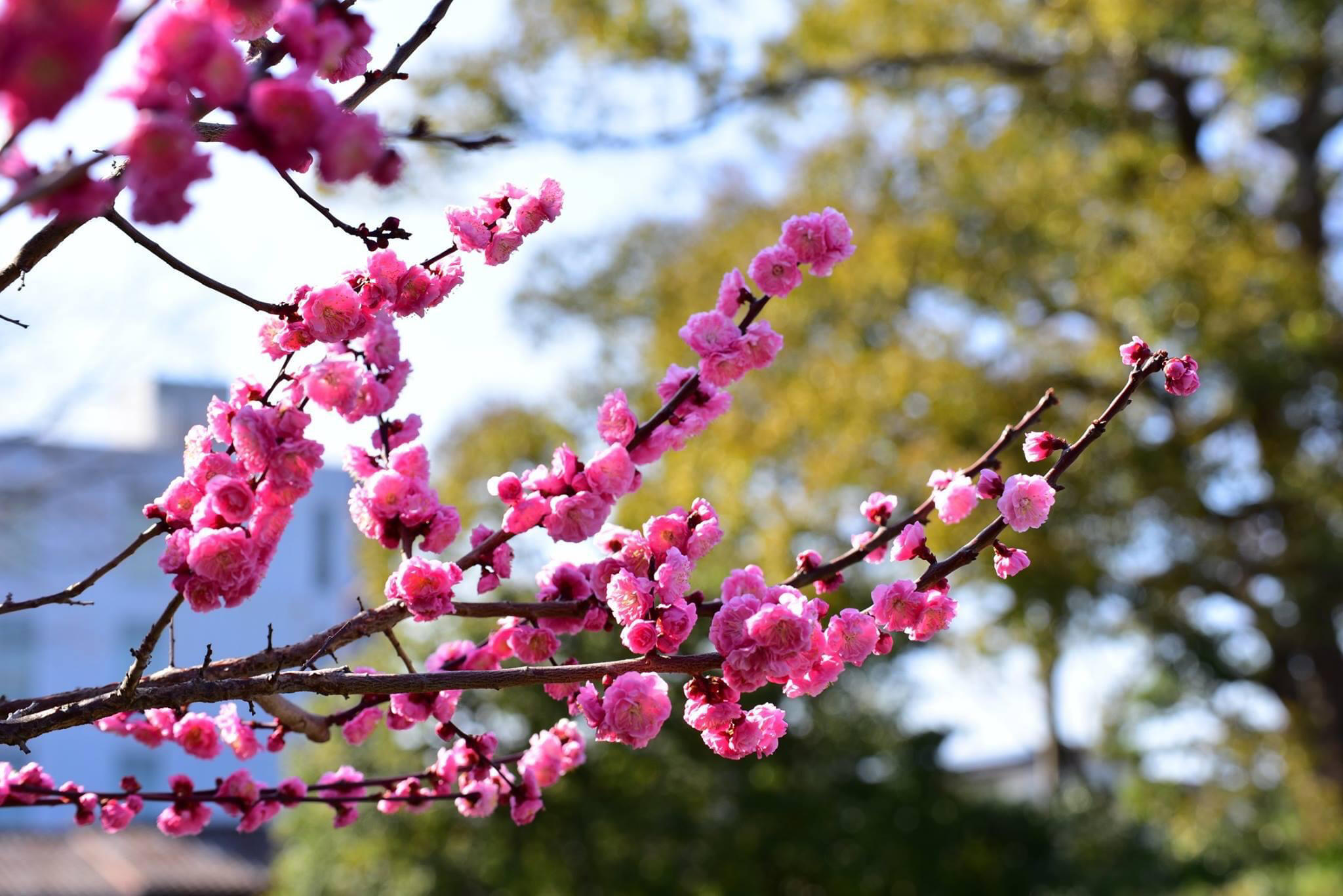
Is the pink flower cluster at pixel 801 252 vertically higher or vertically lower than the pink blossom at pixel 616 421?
higher

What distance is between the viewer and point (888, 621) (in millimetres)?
1821

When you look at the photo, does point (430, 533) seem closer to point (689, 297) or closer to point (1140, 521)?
point (1140, 521)

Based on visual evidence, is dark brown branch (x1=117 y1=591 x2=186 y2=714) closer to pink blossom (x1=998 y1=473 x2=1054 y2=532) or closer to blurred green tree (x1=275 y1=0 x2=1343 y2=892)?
pink blossom (x1=998 y1=473 x2=1054 y2=532)

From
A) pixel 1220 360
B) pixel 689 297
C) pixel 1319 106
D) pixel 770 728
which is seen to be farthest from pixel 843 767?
pixel 770 728

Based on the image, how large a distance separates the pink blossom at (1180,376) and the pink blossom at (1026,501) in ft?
0.73

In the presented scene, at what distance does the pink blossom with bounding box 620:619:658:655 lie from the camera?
1.73 meters

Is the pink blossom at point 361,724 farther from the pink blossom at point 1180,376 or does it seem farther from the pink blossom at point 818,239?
the pink blossom at point 1180,376

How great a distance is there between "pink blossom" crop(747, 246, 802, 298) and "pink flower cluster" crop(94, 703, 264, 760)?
3.57 feet

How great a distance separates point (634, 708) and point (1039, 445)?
2.19 ft

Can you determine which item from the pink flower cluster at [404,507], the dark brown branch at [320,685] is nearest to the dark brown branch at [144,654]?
the dark brown branch at [320,685]

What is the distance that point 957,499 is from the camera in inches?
73.8

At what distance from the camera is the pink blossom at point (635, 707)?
1812 mm

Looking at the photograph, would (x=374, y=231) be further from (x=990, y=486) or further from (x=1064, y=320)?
(x=1064, y=320)

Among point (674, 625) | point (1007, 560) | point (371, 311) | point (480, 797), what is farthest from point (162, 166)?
point (480, 797)
